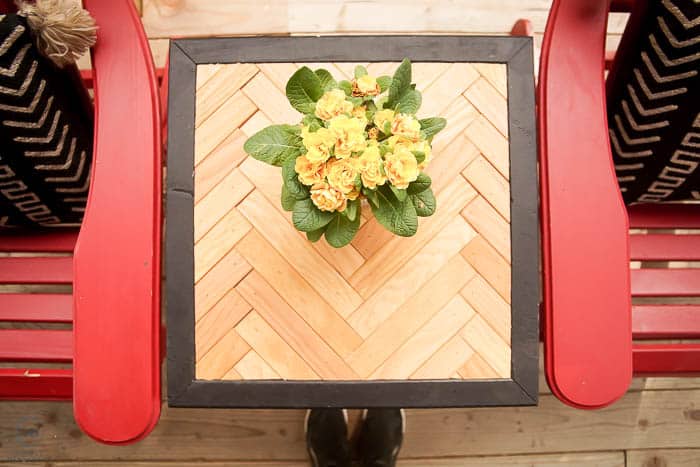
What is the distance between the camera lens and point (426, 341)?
38.8 inches

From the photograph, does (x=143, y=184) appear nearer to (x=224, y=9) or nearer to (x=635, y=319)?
(x=224, y=9)

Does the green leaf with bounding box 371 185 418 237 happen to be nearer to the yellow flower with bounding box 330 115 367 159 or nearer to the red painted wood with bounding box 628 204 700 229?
the yellow flower with bounding box 330 115 367 159

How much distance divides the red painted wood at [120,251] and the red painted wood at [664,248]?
3.17ft

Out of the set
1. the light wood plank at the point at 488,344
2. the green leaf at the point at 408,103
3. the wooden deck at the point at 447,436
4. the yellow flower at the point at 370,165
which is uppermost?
the green leaf at the point at 408,103

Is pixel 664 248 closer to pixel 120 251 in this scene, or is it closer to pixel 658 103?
pixel 658 103

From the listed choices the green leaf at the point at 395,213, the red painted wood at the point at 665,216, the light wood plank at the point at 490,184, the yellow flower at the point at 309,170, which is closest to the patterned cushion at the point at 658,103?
the red painted wood at the point at 665,216

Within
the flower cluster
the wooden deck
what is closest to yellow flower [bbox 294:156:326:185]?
the flower cluster

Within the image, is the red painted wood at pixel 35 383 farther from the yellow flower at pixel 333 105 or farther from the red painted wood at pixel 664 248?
the red painted wood at pixel 664 248

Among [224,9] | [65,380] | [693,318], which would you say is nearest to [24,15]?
[65,380]

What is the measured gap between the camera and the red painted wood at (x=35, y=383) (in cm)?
101

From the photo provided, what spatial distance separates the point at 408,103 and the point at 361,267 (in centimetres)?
31

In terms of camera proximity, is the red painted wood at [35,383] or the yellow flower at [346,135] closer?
the yellow flower at [346,135]

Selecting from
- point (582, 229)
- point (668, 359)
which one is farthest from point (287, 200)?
point (668, 359)

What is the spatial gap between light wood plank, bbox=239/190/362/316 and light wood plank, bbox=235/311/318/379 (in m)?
0.11
